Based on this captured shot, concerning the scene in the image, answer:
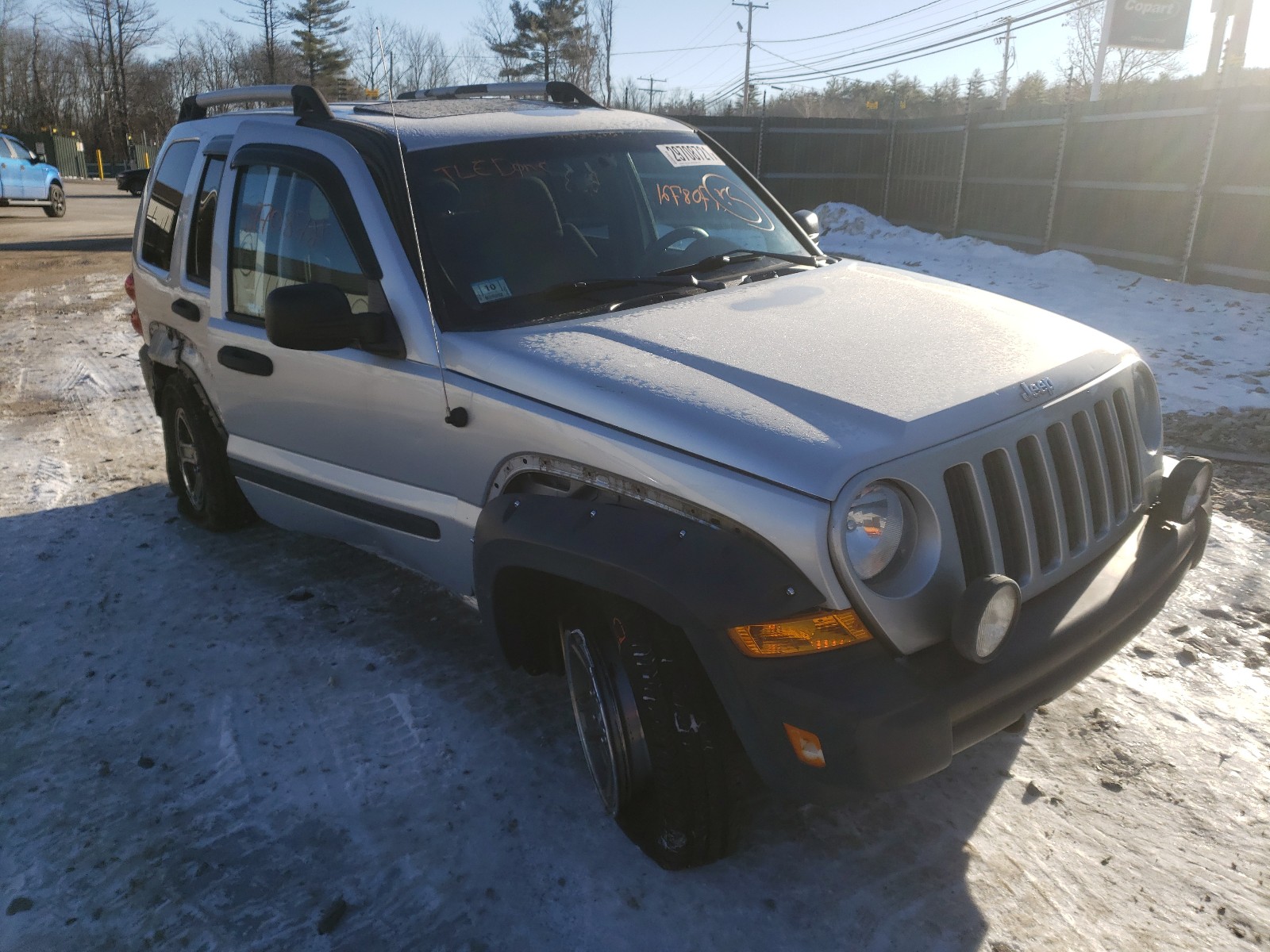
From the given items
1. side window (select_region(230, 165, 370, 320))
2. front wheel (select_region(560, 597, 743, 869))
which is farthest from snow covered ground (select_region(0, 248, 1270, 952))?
side window (select_region(230, 165, 370, 320))

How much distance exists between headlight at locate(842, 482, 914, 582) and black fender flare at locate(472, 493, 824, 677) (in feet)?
0.45

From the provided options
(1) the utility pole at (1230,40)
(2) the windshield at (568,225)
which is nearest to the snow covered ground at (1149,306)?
(1) the utility pole at (1230,40)

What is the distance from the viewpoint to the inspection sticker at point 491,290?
10.1 ft

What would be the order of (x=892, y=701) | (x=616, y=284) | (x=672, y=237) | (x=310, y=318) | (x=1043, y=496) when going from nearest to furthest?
(x=892, y=701), (x=1043, y=496), (x=310, y=318), (x=616, y=284), (x=672, y=237)

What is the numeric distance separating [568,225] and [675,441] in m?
1.39

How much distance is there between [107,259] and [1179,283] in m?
16.2

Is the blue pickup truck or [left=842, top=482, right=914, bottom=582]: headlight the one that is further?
the blue pickup truck

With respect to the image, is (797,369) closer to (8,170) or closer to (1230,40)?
(1230,40)

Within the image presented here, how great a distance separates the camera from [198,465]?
4688 mm

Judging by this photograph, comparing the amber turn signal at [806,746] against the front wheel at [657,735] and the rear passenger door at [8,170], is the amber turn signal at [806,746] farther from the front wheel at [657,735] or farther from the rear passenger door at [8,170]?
the rear passenger door at [8,170]

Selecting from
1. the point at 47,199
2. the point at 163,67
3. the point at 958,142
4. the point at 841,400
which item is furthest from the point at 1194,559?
the point at 163,67

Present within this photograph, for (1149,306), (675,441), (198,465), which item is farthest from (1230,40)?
(675,441)

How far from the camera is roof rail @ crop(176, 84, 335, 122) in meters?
3.63

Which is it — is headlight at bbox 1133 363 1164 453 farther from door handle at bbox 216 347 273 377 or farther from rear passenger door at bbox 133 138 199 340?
rear passenger door at bbox 133 138 199 340
